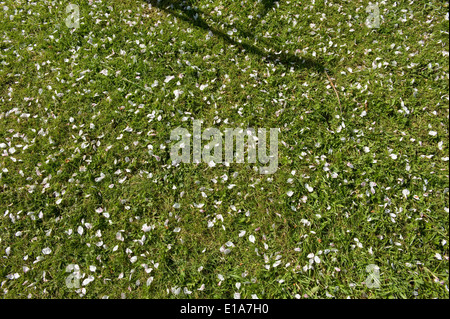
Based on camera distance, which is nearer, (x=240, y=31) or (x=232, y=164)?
(x=232, y=164)

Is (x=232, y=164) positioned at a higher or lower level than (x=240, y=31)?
lower

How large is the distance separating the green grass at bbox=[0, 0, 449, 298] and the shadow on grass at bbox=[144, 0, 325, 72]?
1.2 inches

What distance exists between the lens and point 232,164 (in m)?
3.59

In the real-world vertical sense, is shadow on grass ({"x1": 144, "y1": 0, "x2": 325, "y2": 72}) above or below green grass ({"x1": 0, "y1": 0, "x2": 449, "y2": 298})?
above

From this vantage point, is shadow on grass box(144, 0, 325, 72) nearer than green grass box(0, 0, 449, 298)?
No

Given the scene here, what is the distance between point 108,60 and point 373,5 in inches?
164

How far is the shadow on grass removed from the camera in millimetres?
4273

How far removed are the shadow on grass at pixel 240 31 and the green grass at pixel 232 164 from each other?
3cm

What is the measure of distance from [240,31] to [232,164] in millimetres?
2319

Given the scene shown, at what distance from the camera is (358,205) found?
10.6 ft

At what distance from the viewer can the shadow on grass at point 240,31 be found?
4273 mm

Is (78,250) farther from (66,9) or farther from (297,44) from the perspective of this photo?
(66,9)
